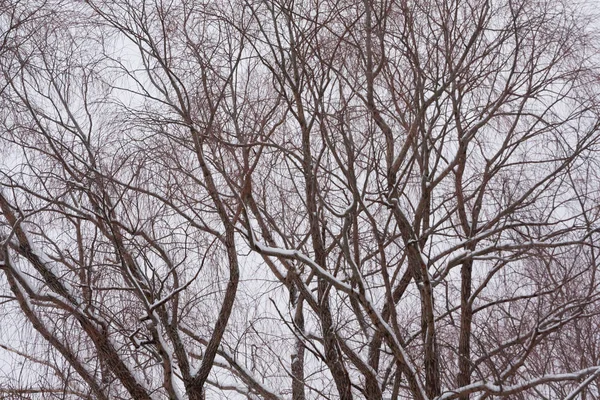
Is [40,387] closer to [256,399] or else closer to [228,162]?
[256,399]

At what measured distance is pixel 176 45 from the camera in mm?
6977

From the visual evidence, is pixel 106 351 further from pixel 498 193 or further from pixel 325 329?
pixel 498 193

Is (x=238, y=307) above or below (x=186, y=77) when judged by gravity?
below

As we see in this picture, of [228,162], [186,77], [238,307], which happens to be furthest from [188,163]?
[238,307]

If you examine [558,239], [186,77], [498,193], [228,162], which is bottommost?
[558,239]

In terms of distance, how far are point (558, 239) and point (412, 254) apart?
5.50 ft

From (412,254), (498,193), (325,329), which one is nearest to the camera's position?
(412,254)

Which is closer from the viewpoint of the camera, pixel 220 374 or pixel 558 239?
pixel 558 239

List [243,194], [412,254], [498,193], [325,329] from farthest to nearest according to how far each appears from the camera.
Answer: [498,193], [243,194], [325,329], [412,254]

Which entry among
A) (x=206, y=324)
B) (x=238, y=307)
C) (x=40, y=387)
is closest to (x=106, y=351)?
(x=40, y=387)

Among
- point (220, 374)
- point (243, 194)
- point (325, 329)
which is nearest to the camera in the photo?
point (325, 329)

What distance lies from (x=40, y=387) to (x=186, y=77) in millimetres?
3196

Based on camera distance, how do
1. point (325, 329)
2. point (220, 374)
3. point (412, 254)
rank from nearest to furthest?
point (412, 254), point (325, 329), point (220, 374)

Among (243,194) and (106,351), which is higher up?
(243,194)
